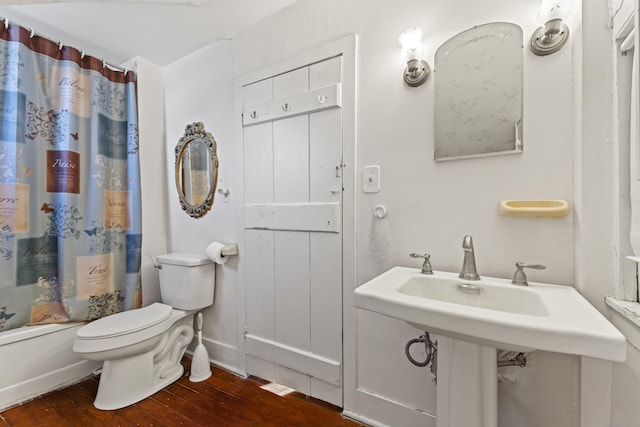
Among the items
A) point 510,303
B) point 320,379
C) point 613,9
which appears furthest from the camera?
point 320,379

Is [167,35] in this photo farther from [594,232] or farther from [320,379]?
[594,232]

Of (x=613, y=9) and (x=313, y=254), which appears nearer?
(x=613, y=9)

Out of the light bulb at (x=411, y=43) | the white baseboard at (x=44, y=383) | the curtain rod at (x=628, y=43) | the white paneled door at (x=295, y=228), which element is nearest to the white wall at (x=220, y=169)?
the white paneled door at (x=295, y=228)

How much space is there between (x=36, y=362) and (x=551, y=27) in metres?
2.85

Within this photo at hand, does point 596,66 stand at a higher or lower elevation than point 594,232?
higher

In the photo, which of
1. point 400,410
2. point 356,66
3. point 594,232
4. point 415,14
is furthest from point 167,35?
point 400,410

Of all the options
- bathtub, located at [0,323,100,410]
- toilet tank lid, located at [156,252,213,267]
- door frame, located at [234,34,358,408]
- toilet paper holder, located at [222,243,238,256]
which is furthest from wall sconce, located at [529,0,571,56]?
bathtub, located at [0,323,100,410]

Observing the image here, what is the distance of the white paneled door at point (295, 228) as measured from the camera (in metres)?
1.42

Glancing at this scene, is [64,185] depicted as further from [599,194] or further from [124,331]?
[599,194]

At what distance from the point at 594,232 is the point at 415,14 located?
1.08 metres

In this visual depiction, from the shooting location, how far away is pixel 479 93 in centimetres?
109

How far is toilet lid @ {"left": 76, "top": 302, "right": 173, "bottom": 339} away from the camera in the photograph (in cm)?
141

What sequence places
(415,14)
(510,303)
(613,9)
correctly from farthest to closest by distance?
(415,14), (510,303), (613,9)

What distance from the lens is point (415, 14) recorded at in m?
1.20
